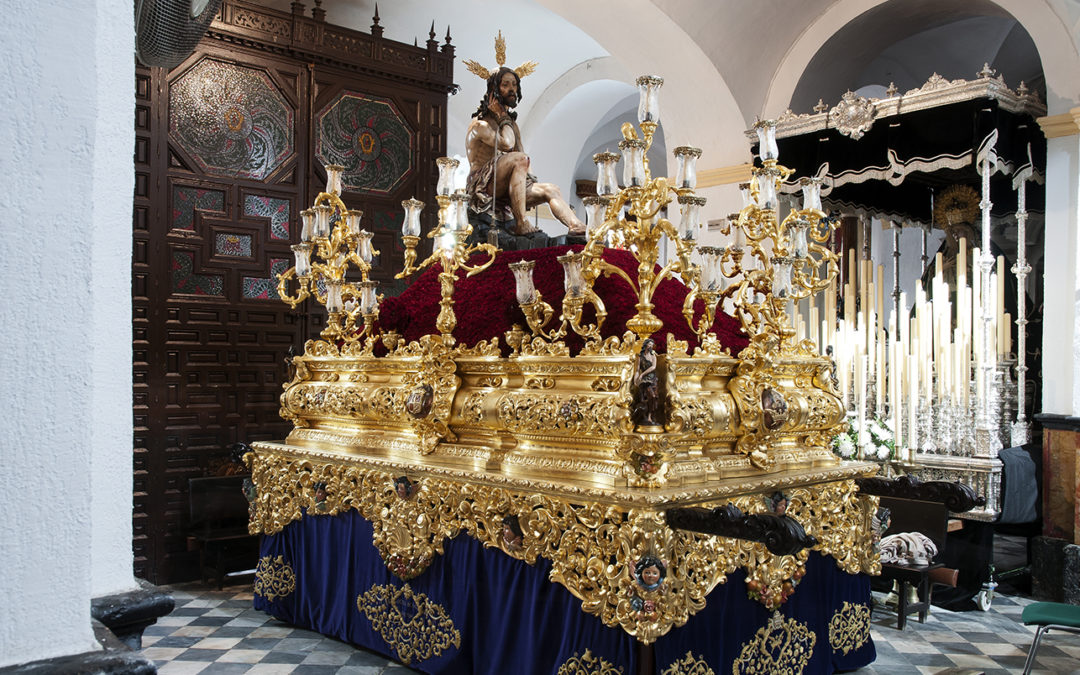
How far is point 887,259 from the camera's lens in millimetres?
10711

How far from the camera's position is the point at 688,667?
11.6 feet

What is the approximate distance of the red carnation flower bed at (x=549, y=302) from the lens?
4355 millimetres

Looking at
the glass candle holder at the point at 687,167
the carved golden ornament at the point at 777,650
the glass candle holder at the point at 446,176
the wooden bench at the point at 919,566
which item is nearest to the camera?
the glass candle holder at the point at 687,167

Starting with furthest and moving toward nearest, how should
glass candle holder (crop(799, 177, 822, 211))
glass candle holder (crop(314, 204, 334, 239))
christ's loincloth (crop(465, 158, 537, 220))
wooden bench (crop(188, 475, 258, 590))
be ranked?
1. wooden bench (crop(188, 475, 258, 590))
2. christ's loincloth (crop(465, 158, 537, 220))
3. glass candle holder (crop(314, 204, 334, 239))
4. glass candle holder (crop(799, 177, 822, 211))

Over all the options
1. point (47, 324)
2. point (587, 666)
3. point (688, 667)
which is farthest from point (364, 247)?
point (47, 324)

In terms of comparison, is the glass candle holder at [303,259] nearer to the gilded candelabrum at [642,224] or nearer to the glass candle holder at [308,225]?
the glass candle holder at [308,225]

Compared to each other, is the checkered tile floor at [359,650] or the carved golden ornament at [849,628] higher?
the carved golden ornament at [849,628]

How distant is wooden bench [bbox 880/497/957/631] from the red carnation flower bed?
170 cm

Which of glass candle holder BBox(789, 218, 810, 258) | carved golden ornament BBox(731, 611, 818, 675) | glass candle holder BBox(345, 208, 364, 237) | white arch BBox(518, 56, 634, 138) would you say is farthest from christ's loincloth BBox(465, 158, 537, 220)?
white arch BBox(518, 56, 634, 138)

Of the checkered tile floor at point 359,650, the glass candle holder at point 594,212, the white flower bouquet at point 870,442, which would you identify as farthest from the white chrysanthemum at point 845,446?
the glass candle holder at point 594,212

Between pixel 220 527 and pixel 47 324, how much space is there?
18.6ft

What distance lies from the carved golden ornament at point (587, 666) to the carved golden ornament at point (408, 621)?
2.48ft

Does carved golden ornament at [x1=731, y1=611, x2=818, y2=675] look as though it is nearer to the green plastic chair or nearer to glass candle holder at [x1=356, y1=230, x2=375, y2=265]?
the green plastic chair

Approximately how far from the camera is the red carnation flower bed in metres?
4.36
